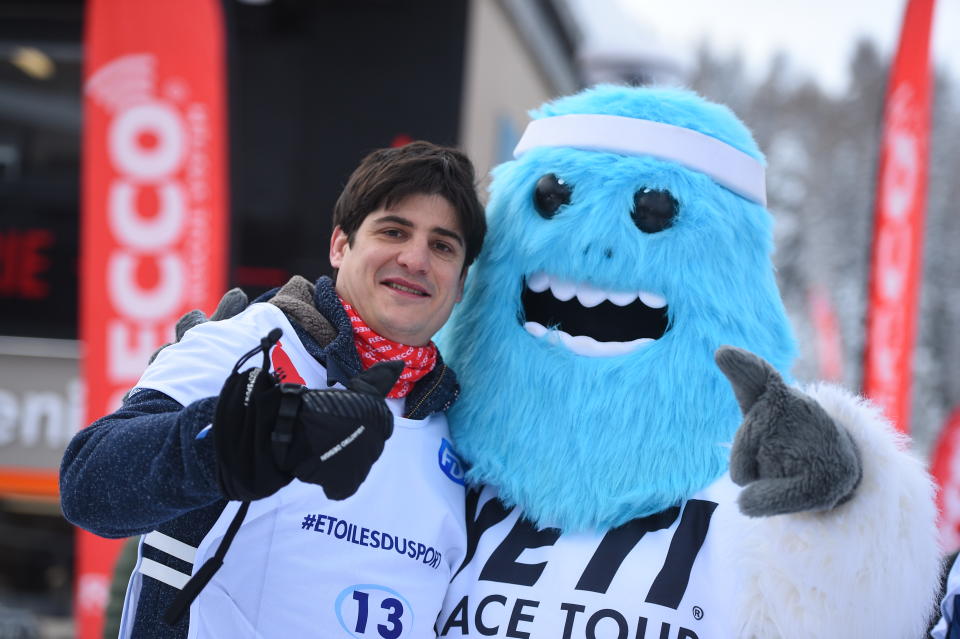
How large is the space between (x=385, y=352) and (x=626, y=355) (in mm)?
486

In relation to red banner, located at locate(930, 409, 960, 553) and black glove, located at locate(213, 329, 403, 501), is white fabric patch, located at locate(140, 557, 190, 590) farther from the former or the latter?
red banner, located at locate(930, 409, 960, 553)

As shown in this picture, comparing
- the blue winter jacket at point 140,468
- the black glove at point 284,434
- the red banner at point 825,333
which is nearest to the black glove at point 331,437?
the black glove at point 284,434

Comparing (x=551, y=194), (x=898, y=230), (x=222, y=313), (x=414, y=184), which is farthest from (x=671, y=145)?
(x=898, y=230)

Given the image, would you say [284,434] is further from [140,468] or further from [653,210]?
[653,210]

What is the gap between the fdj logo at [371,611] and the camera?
172cm

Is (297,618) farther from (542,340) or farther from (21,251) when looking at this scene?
(21,251)

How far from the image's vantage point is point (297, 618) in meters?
1.70

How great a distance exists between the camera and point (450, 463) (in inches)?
76.9

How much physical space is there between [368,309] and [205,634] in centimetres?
68

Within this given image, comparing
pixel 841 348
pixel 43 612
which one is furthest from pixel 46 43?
pixel 841 348

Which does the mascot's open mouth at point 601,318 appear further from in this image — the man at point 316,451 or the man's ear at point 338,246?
the man's ear at point 338,246

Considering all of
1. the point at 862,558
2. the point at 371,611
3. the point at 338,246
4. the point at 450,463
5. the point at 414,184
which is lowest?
the point at 371,611

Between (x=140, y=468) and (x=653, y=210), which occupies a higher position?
(x=653, y=210)

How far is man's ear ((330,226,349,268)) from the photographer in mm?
2029
